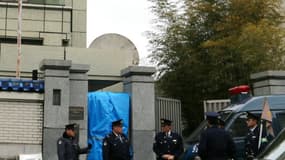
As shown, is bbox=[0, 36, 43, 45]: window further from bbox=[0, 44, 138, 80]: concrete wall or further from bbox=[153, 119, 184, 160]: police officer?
bbox=[153, 119, 184, 160]: police officer

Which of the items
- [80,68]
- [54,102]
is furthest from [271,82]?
[54,102]

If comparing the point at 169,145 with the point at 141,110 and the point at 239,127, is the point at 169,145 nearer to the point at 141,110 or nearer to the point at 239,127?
the point at 239,127

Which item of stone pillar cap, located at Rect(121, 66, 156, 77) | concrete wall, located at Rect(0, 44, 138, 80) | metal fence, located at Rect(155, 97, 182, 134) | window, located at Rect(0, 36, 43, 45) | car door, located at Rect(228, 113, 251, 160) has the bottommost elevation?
car door, located at Rect(228, 113, 251, 160)

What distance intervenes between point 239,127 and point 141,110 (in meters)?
3.58

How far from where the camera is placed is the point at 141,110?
14.5 meters

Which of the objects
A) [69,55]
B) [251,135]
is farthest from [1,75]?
[251,135]

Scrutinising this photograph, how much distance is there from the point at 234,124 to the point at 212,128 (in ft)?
9.98

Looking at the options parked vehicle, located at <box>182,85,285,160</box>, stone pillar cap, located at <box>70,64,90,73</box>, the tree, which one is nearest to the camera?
parked vehicle, located at <box>182,85,285,160</box>

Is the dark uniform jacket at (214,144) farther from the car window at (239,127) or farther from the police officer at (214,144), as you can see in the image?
the car window at (239,127)

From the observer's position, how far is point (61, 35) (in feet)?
71.7

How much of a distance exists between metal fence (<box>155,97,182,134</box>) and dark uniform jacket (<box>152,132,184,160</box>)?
398cm

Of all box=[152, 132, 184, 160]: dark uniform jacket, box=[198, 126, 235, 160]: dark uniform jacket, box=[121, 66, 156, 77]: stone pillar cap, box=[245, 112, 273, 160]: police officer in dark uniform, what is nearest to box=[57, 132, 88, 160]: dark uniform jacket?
box=[152, 132, 184, 160]: dark uniform jacket

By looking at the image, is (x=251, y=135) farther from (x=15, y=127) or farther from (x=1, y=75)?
(x=1, y=75)

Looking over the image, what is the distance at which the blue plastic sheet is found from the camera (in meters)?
14.1
